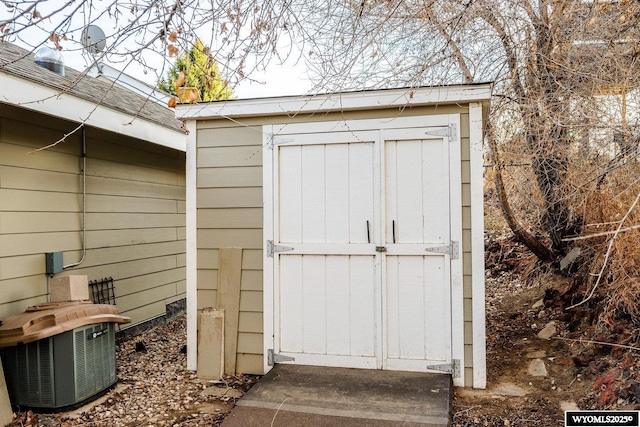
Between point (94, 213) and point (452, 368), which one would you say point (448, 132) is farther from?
point (94, 213)

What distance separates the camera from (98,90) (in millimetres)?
4832

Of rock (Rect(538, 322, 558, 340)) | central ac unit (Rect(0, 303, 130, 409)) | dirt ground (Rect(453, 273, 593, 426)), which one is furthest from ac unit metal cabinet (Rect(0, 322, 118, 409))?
rock (Rect(538, 322, 558, 340))

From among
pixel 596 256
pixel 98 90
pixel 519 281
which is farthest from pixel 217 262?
pixel 519 281

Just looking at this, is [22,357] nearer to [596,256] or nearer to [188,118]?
[188,118]

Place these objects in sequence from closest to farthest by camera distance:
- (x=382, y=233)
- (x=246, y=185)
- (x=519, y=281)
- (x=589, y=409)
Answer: (x=589, y=409)
(x=382, y=233)
(x=246, y=185)
(x=519, y=281)

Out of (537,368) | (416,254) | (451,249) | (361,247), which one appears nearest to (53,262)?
(361,247)

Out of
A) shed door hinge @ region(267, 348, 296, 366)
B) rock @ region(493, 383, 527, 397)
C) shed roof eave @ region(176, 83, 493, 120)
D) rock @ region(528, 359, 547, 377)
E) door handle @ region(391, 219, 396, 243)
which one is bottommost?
rock @ region(493, 383, 527, 397)

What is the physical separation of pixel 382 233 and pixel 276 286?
96 centimetres

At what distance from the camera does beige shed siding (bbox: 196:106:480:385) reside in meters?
3.84

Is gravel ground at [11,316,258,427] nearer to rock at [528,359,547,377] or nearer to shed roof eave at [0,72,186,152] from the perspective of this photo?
shed roof eave at [0,72,186,152]

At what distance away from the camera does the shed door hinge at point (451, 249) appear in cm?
349

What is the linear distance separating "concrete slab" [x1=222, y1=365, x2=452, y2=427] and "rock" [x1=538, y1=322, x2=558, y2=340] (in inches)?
55.1

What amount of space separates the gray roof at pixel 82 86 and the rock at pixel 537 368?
344cm

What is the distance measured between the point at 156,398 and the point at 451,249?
246 cm
